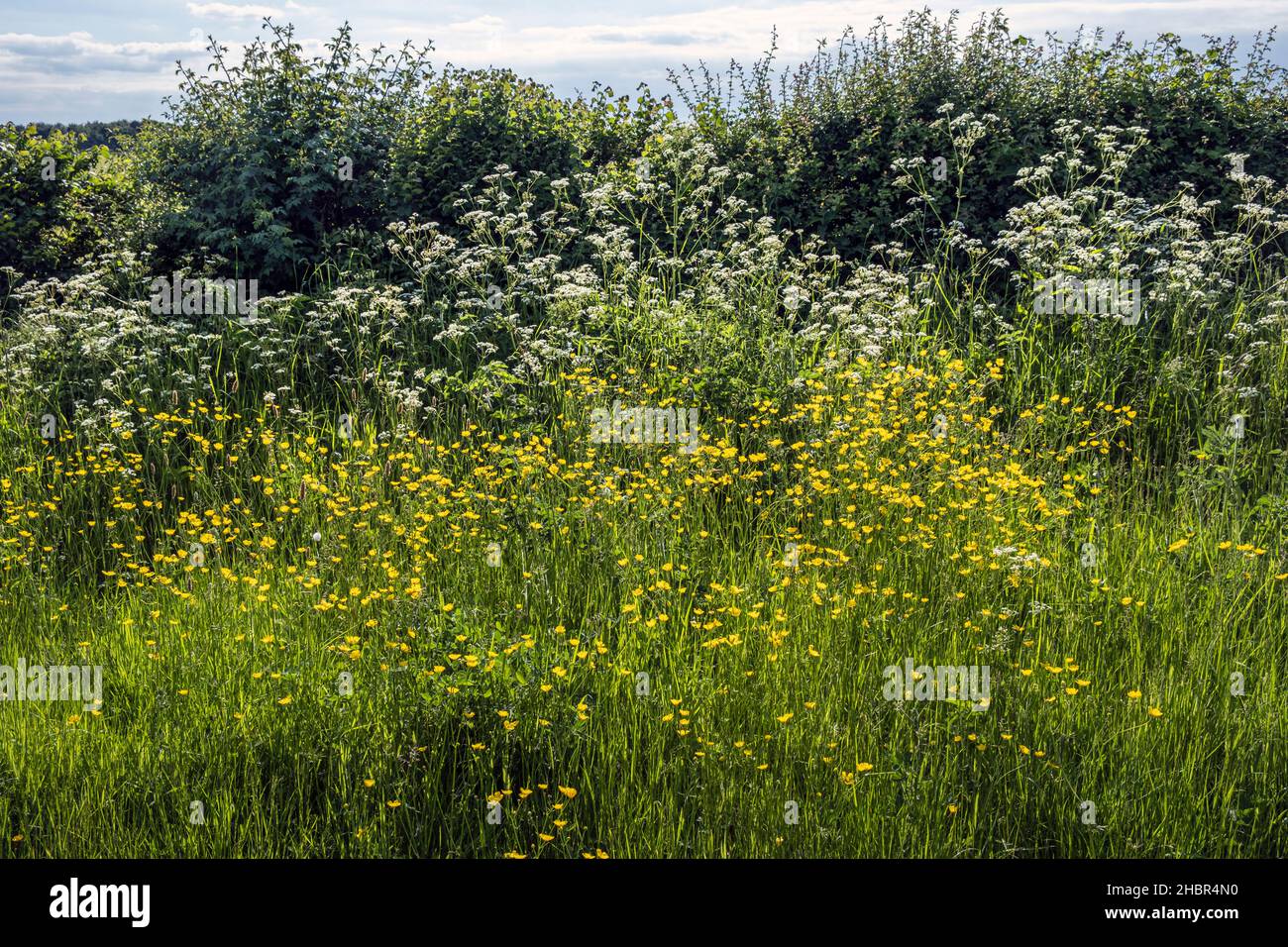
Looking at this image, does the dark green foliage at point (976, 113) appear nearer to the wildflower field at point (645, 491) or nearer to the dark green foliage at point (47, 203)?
the wildflower field at point (645, 491)

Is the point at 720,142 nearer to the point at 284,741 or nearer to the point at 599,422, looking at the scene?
the point at 599,422

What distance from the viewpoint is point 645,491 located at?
5398mm

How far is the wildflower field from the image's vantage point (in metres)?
3.68

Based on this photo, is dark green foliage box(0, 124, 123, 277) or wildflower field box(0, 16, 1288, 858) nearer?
wildflower field box(0, 16, 1288, 858)

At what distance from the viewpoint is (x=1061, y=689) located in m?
4.03

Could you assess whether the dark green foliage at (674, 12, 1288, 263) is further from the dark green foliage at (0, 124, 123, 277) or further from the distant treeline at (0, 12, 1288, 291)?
the dark green foliage at (0, 124, 123, 277)

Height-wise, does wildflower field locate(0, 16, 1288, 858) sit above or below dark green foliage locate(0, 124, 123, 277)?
below

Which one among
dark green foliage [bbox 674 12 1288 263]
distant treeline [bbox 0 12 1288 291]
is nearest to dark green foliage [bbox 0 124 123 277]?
distant treeline [bbox 0 12 1288 291]

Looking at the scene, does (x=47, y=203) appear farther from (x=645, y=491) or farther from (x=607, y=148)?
(x=645, y=491)

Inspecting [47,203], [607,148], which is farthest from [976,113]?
[47,203]

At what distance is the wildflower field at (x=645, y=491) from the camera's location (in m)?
3.68

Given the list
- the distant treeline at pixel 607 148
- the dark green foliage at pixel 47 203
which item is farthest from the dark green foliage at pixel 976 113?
the dark green foliage at pixel 47 203

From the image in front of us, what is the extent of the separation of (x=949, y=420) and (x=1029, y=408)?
2.75ft

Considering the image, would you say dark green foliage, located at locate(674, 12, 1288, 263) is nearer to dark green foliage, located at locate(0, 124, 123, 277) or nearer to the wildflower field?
the wildflower field
